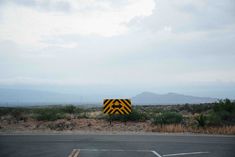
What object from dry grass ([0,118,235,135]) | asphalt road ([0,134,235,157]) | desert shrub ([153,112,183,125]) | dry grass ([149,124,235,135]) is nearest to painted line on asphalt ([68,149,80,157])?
asphalt road ([0,134,235,157])

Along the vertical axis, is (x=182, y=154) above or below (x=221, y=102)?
below

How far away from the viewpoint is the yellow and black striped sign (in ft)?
87.4

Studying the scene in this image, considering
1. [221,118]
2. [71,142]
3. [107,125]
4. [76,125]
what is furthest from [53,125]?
[221,118]

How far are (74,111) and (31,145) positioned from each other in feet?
85.6

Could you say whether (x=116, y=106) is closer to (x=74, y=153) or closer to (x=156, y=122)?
(x=156, y=122)

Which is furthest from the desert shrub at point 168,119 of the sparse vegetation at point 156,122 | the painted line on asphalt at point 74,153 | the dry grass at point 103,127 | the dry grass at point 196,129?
the painted line on asphalt at point 74,153

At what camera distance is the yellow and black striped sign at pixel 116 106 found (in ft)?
87.4

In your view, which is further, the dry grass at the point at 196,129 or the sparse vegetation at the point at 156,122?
the sparse vegetation at the point at 156,122

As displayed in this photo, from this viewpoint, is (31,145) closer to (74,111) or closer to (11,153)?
(11,153)

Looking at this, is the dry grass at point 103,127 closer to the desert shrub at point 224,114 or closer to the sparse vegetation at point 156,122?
the sparse vegetation at point 156,122

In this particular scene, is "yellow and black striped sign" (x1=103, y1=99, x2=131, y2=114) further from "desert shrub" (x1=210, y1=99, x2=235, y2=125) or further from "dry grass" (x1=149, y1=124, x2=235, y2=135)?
"desert shrub" (x1=210, y1=99, x2=235, y2=125)

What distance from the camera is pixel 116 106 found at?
87.9ft

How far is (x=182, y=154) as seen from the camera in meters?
13.5

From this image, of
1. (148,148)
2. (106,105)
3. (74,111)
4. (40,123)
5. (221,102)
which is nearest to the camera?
(148,148)
